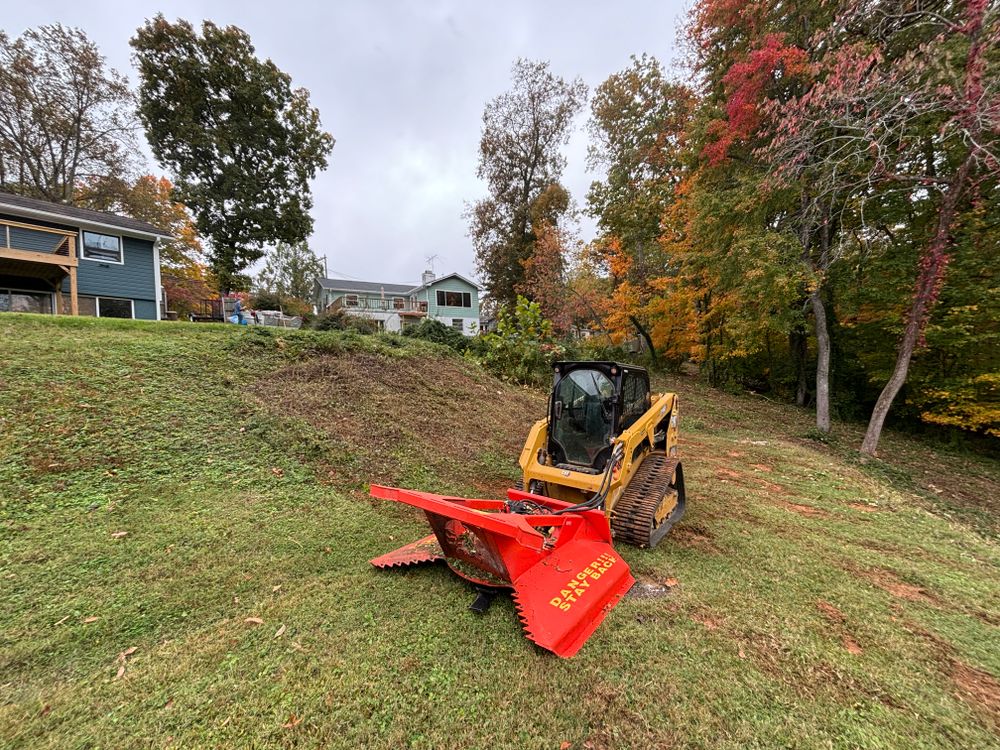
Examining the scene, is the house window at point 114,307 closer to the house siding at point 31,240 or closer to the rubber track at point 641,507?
the house siding at point 31,240

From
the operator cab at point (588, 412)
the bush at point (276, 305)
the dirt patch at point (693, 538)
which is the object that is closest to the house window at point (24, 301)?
the bush at point (276, 305)

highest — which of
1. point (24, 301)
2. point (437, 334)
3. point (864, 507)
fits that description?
point (24, 301)

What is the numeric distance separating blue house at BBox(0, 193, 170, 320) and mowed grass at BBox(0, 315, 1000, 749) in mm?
6287

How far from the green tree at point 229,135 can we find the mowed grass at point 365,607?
1662 centimetres

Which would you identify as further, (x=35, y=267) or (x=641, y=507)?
(x=35, y=267)

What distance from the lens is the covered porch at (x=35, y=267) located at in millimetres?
9750

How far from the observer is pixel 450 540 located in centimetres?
332

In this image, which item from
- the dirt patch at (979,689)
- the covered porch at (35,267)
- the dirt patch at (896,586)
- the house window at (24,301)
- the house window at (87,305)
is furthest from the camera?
the house window at (87,305)

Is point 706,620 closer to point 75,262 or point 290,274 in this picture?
point 75,262

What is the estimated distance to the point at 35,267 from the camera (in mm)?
10547

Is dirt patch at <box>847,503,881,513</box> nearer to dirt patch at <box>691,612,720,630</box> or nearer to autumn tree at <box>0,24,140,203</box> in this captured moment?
dirt patch at <box>691,612,720,630</box>

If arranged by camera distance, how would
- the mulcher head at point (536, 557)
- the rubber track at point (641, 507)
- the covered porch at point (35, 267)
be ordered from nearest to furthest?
the mulcher head at point (536, 557), the rubber track at point (641, 507), the covered porch at point (35, 267)

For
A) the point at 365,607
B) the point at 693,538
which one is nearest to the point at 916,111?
the point at 693,538

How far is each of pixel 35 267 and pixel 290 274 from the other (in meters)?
28.4
